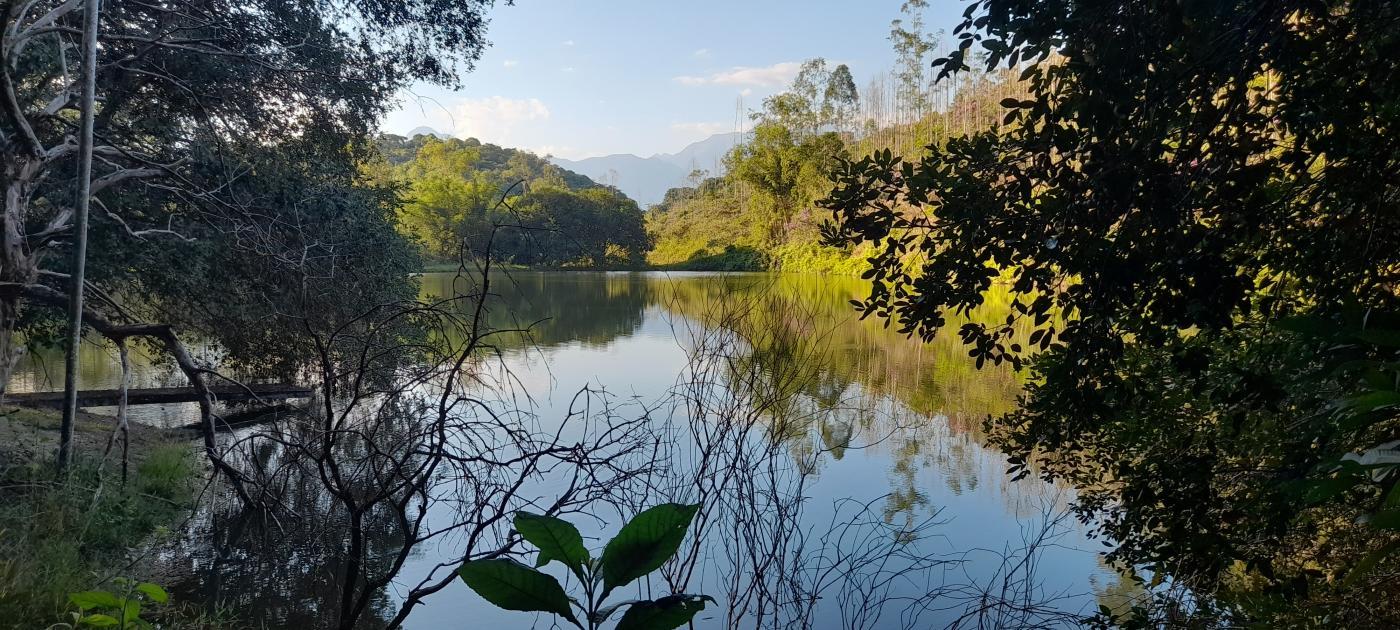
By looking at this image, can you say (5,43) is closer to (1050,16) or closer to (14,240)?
(14,240)

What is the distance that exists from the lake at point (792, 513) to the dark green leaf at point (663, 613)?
1290mm

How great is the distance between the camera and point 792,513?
15.4ft

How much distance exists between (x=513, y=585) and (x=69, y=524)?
476 cm

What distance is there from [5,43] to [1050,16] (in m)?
4.99

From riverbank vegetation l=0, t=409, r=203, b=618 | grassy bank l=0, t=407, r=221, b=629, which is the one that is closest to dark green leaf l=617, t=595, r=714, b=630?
grassy bank l=0, t=407, r=221, b=629

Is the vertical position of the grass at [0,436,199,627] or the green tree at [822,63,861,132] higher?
the green tree at [822,63,861,132]

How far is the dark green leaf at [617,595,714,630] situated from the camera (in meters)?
0.94

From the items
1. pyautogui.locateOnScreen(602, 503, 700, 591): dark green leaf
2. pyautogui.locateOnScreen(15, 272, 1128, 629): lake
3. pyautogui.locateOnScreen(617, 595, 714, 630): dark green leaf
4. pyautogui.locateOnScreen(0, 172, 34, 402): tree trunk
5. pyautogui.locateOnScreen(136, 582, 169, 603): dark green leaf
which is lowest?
pyautogui.locateOnScreen(15, 272, 1128, 629): lake

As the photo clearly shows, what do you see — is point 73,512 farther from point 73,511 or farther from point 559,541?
point 559,541

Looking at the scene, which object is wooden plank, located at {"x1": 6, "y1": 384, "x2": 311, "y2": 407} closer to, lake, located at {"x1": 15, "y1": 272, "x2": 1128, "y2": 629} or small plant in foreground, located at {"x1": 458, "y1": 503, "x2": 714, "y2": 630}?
lake, located at {"x1": 15, "y1": 272, "x2": 1128, "y2": 629}

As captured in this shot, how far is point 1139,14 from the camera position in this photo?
76.9 inches

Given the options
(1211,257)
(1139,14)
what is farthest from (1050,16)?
(1211,257)

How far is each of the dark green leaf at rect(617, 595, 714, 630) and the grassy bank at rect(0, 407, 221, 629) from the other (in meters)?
2.11

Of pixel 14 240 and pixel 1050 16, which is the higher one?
pixel 1050 16
